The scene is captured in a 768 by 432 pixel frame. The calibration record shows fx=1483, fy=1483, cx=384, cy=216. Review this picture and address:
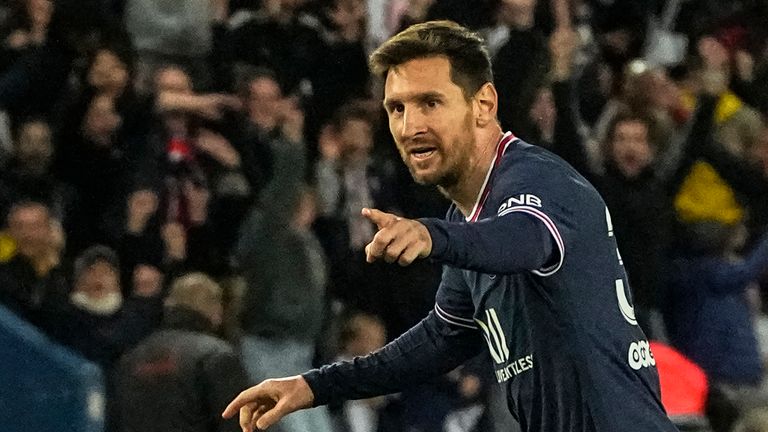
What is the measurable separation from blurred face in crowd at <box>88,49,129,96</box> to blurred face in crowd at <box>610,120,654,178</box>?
7.82 ft

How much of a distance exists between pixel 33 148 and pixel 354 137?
1.52 m

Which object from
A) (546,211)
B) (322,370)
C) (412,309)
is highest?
(546,211)

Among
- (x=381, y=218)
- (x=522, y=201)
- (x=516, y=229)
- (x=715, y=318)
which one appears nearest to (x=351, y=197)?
(x=715, y=318)

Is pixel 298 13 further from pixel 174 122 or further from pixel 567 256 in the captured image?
pixel 567 256

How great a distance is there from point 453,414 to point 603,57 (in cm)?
296

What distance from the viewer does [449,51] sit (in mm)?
3523

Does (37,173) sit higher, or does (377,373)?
(37,173)

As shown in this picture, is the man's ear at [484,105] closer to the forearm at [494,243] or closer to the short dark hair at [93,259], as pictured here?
the forearm at [494,243]

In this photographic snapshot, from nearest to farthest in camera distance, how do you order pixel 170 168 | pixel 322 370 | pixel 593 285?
pixel 593 285
pixel 322 370
pixel 170 168

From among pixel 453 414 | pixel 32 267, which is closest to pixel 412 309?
pixel 453 414

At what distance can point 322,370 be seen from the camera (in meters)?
4.09

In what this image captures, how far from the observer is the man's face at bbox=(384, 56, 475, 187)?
3443mm

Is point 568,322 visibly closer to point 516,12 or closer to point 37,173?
point 37,173

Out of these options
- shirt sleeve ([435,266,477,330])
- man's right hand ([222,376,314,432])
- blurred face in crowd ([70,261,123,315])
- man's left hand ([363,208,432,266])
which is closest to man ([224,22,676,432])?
shirt sleeve ([435,266,477,330])
